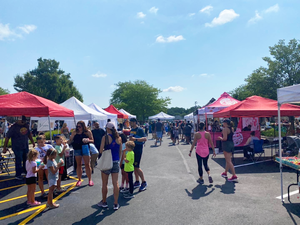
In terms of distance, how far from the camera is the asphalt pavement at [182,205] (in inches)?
161

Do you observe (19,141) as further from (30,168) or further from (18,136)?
(30,168)

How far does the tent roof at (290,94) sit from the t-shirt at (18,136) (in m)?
7.08

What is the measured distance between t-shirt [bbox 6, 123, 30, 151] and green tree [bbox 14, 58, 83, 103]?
119 feet

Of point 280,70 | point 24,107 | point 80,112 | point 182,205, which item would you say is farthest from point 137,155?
point 280,70

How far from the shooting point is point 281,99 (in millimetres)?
4977

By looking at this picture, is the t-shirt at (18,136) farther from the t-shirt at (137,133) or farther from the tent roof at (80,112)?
the tent roof at (80,112)

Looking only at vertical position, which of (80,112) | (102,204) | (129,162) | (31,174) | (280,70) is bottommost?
(102,204)

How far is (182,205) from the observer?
4762 millimetres

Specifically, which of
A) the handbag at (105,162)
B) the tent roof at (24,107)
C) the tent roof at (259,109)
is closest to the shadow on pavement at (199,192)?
the handbag at (105,162)

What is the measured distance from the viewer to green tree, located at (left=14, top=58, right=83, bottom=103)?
42.0 metres

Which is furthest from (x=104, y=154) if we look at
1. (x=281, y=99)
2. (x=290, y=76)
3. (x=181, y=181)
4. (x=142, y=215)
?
(x=290, y=76)

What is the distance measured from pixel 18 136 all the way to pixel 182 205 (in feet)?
17.4

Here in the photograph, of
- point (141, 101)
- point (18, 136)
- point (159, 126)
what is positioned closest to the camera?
point (18, 136)

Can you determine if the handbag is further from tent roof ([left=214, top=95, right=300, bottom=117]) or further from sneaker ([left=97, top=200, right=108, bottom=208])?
tent roof ([left=214, top=95, right=300, bottom=117])
